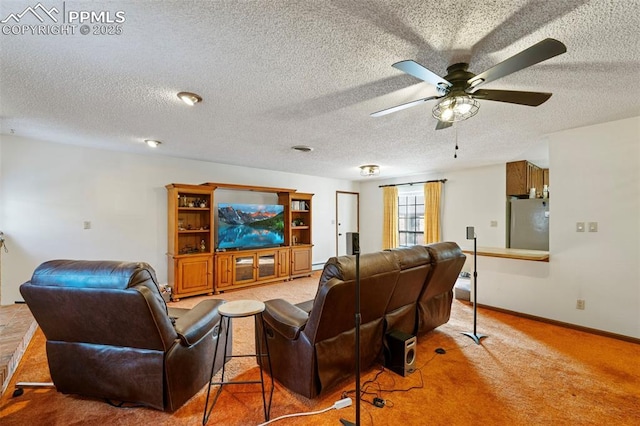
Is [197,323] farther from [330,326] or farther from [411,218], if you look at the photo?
[411,218]

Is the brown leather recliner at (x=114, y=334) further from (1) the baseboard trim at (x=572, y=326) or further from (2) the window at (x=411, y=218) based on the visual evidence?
(2) the window at (x=411, y=218)

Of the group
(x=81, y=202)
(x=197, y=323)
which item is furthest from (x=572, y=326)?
(x=81, y=202)

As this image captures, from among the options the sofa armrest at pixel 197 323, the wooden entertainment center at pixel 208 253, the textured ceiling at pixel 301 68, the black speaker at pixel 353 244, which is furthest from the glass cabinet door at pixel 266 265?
the black speaker at pixel 353 244

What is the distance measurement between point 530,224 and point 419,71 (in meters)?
4.04

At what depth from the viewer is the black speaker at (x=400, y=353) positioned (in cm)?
219

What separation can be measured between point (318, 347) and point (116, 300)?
→ 4.16 feet

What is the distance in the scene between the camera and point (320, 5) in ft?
4.27

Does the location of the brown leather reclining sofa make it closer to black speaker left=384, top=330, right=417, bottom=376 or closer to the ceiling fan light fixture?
black speaker left=384, top=330, right=417, bottom=376

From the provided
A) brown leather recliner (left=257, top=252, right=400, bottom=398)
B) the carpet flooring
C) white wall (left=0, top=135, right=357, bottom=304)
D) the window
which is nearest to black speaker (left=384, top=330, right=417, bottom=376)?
the carpet flooring

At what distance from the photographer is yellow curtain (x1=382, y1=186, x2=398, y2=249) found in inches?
264

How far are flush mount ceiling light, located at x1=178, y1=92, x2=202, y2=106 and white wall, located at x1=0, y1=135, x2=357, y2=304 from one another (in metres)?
2.67

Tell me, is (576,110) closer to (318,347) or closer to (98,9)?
(318,347)

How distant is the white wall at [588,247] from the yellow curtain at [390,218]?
2.85 meters

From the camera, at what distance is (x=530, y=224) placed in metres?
4.26
